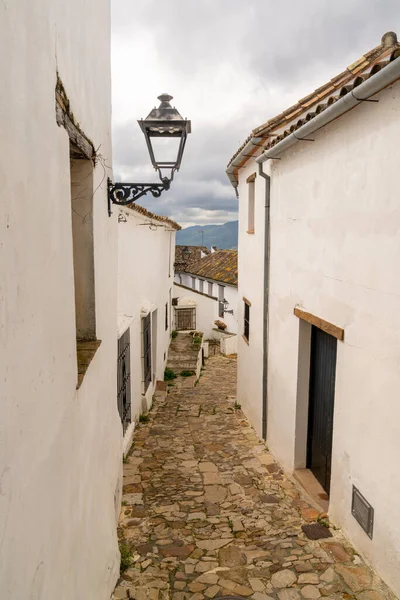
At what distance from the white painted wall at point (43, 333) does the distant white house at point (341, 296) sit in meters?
2.53

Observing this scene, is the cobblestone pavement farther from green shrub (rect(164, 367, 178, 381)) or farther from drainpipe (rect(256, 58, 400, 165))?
green shrub (rect(164, 367, 178, 381))

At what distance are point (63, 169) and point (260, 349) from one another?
21.9ft

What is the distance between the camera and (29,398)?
1.77 metres

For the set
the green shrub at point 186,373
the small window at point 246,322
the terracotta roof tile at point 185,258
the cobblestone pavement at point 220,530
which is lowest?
the green shrub at point 186,373

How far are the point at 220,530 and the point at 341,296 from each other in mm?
3145

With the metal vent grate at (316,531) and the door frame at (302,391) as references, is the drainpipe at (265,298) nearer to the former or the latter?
the door frame at (302,391)

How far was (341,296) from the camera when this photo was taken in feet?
16.0

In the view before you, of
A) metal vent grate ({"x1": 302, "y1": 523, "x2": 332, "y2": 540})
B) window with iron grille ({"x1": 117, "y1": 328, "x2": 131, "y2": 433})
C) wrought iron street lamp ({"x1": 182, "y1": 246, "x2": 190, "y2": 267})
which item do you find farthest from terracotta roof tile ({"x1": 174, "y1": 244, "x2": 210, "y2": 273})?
metal vent grate ({"x1": 302, "y1": 523, "x2": 332, "y2": 540})

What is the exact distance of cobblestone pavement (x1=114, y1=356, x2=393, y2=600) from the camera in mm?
4148

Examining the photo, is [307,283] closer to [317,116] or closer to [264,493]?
[317,116]

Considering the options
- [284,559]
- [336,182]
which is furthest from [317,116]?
[284,559]

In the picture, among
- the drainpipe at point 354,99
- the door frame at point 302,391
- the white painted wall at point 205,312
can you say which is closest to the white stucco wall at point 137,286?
the door frame at point 302,391

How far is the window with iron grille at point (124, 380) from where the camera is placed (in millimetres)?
6812

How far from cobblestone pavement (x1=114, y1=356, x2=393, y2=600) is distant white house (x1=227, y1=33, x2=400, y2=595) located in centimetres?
40
